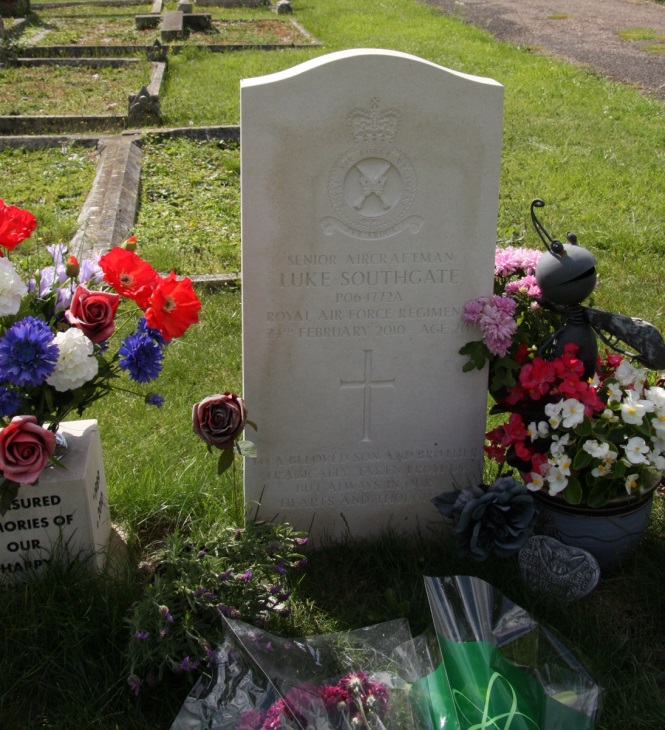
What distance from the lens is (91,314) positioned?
260 centimetres

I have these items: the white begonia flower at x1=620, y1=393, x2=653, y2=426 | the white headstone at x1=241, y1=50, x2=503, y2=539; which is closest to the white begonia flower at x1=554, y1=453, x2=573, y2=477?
the white begonia flower at x1=620, y1=393, x2=653, y2=426

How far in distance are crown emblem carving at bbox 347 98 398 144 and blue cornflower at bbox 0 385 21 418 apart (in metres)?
1.32

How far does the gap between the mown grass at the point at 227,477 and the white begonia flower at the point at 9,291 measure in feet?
2.90

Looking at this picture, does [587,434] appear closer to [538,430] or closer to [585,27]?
[538,430]

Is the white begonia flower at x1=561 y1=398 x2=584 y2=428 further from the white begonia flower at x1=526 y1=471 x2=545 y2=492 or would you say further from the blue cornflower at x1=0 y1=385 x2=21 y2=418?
the blue cornflower at x1=0 y1=385 x2=21 y2=418

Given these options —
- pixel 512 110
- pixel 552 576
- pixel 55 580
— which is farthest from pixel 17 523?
pixel 512 110

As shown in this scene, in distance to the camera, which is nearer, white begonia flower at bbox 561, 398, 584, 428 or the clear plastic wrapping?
the clear plastic wrapping

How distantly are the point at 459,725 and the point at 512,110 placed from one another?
8570mm

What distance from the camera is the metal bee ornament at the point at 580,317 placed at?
2.92 metres

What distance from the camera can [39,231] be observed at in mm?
6152

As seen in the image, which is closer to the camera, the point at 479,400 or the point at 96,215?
the point at 479,400

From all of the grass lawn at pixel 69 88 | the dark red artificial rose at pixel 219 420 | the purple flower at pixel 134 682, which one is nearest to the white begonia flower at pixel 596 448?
the dark red artificial rose at pixel 219 420

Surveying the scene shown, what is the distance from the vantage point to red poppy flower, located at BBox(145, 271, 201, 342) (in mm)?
2588

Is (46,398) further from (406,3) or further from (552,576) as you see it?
(406,3)
